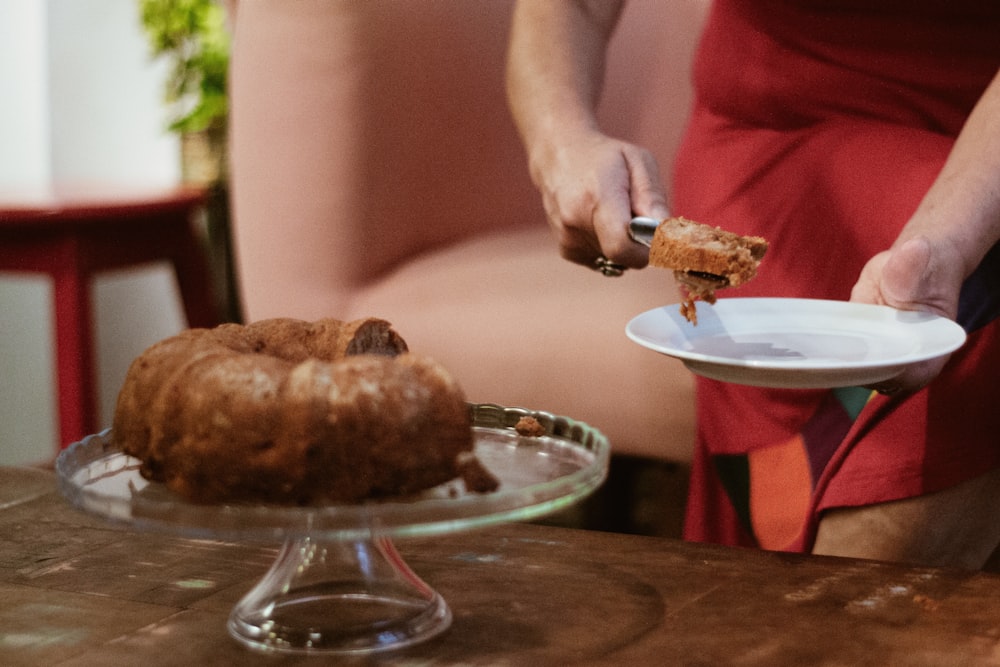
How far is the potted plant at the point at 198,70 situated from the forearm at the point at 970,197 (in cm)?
195

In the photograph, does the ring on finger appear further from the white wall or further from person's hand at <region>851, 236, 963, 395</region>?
the white wall

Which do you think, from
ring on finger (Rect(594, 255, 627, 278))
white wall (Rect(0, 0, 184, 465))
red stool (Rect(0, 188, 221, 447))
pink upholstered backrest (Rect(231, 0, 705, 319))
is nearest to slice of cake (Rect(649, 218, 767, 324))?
ring on finger (Rect(594, 255, 627, 278))

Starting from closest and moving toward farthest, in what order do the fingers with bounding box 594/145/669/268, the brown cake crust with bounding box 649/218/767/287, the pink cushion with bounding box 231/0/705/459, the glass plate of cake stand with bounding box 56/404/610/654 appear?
1. the glass plate of cake stand with bounding box 56/404/610/654
2. the brown cake crust with bounding box 649/218/767/287
3. the fingers with bounding box 594/145/669/268
4. the pink cushion with bounding box 231/0/705/459

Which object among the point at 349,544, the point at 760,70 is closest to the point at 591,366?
the point at 760,70

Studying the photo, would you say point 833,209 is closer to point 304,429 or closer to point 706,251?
point 706,251

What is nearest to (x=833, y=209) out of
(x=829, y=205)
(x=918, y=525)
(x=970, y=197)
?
(x=829, y=205)

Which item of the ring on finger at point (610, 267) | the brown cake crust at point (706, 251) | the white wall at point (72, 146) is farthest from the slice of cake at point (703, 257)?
the white wall at point (72, 146)

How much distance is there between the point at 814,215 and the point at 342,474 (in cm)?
77

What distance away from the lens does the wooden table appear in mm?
669

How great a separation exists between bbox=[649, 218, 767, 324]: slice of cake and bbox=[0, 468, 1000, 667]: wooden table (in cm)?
20

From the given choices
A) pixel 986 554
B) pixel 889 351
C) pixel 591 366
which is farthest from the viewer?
pixel 591 366

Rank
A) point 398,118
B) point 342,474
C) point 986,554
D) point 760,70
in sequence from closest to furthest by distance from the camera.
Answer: point 342,474
point 986,554
point 760,70
point 398,118

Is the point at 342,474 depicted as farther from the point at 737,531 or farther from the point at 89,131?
the point at 89,131

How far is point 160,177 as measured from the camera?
343cm
